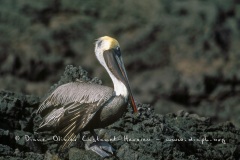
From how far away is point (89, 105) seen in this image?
10.9 m

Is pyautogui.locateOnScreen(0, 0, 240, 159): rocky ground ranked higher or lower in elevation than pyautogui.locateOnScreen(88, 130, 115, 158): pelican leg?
higher

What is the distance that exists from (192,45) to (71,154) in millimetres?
19252

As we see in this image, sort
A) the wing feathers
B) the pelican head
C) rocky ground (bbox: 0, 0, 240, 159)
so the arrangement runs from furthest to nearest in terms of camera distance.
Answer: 1. rocky ground (bbox: 0, 0, 240, 159)
2. the pelican head
3. the wing feathers

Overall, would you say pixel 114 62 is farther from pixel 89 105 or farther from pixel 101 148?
pixel 101 148

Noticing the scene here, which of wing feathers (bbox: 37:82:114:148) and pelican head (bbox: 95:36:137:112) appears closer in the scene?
wing feathers (bbox: 37:82:114:148)

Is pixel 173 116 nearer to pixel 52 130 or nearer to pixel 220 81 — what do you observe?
pixel 52 130

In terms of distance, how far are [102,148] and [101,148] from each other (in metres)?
0.01

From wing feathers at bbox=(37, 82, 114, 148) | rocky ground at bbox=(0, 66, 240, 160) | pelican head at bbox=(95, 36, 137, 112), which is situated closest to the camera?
wing feathers at bbox=(37, 82, 114, 148)

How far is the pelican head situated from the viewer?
36.1 feet

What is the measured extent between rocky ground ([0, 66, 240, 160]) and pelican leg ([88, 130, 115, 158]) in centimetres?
6

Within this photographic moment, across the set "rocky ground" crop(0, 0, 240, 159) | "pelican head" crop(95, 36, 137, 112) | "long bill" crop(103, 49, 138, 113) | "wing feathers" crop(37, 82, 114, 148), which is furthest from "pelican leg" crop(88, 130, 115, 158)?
"rocky ground" crop(0, 0, 240, 159)

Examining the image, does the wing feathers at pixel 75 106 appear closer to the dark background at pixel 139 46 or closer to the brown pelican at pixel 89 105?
the brown pelican at pixel 89 105

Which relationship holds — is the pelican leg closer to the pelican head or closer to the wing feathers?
the wing feathers

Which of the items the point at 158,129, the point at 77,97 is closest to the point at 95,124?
the point at 77,97
